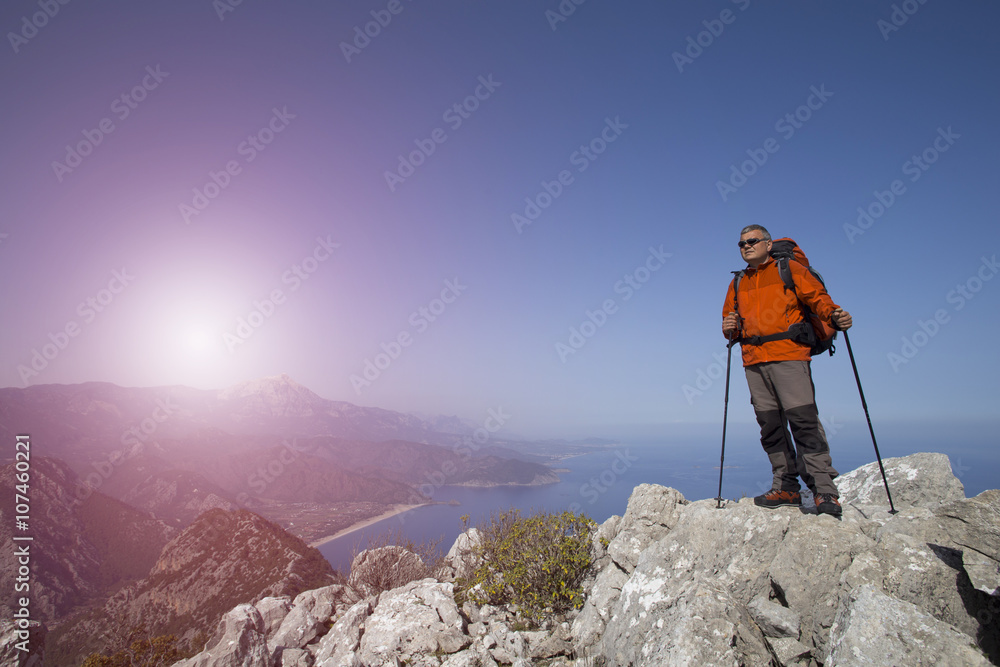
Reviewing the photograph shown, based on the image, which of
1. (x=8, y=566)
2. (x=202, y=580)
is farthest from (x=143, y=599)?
(x=8, y=566)

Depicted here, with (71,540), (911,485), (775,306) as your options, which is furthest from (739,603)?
(71,540)

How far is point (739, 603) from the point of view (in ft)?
12.2

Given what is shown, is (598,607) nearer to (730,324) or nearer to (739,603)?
(739,603)

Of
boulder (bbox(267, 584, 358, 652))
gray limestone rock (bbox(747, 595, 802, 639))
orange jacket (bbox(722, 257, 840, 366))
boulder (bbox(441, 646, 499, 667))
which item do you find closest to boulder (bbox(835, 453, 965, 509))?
orange jacket (bbox(722, 257, 840, 366))

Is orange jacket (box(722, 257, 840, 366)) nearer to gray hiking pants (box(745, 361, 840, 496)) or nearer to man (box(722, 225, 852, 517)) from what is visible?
man (box(722, 225, 852, 517))

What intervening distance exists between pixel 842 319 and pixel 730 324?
1.12 meters

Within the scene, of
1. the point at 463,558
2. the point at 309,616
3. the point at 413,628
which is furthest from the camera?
the point at 463,558

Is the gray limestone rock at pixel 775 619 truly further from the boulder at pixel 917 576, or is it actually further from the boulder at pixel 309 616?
the boulder at pixel 309 616

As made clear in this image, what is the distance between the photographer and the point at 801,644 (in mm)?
3457

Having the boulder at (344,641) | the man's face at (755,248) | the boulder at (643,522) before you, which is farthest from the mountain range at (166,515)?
the man's face at (755,248)

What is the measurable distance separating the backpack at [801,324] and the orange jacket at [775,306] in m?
0.05

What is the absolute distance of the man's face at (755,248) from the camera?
203 inches

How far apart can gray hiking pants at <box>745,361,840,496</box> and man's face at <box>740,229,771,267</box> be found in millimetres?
1291

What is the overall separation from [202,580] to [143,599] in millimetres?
8443
